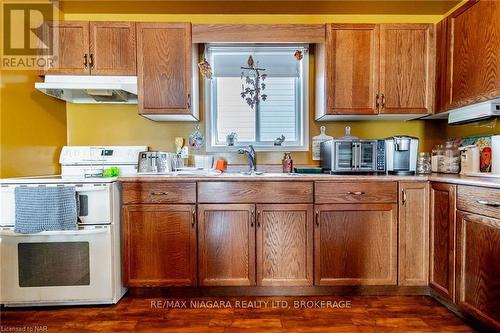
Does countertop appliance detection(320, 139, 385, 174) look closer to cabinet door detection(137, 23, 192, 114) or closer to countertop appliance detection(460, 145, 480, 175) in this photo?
countertop appliance detection(460, 145, 480, 175)

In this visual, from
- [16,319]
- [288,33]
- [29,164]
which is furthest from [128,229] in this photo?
[288,33]

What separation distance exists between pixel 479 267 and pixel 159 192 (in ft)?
6.62

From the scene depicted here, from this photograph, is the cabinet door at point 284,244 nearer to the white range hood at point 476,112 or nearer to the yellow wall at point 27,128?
the white range hood at point 476,112

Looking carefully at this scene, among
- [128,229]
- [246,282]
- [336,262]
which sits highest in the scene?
[128,229]

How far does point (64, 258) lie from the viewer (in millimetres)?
2033

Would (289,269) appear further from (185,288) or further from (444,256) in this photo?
(444,256)

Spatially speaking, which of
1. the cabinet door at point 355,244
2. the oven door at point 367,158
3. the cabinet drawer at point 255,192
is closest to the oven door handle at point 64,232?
the cabinet drawer at point 255,192

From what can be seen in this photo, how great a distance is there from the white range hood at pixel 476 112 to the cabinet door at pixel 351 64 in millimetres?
625

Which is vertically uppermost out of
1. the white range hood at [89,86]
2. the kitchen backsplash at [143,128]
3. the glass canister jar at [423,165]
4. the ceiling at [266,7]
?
the ceiling at [266,7]

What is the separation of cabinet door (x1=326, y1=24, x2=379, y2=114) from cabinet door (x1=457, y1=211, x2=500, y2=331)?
1.12 m

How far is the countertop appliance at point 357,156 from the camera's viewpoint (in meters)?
2.35

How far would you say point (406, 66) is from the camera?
96.0 inches

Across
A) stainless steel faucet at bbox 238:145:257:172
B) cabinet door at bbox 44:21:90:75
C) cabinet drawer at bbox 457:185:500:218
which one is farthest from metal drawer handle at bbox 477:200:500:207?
cabinet door at bbox 44:21:90:75

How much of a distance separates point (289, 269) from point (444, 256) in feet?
3.34
